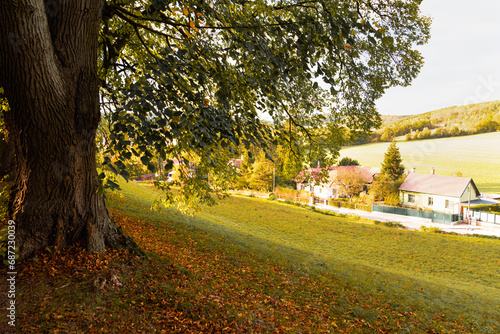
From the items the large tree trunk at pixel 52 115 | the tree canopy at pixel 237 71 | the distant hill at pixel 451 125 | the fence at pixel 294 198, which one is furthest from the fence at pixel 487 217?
the distant hill at pixel 451 125

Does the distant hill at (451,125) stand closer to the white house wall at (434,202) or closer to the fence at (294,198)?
the white house wall at (434,202)

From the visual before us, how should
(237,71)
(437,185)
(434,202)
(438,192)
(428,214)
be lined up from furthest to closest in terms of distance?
(437,185), (434,202), (438,192), (428,214), (237,71)

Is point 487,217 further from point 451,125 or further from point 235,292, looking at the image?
point 451,125

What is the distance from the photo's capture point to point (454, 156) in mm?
75625

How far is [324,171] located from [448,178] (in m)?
50.7

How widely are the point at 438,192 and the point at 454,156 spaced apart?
1592 inches

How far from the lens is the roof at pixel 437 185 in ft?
143

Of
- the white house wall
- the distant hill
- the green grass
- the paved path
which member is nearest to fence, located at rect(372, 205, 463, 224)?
the paved path

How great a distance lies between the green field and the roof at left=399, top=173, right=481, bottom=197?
1767 centimetres

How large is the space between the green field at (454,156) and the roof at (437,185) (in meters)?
17.7

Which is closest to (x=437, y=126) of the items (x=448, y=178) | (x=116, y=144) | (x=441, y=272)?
(x=448, y=178)

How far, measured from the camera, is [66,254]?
15.2ft

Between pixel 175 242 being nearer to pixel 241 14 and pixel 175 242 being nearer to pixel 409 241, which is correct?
pixel 241 14

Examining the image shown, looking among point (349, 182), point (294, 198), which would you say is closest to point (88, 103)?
point (294, 198)
